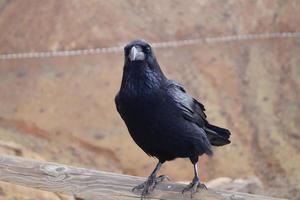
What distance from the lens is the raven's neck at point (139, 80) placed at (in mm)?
4304

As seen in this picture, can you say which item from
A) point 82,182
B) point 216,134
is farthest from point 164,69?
point 82,182

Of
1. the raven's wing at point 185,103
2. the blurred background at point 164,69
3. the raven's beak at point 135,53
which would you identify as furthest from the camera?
the blurred background at point 164,69

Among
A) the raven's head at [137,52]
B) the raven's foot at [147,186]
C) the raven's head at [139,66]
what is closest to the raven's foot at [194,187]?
the raven's foot at [147,186]

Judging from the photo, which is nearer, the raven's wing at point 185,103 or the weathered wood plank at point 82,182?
the weathered wood plank at point 82,182

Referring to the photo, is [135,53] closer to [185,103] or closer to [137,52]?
[137,52]

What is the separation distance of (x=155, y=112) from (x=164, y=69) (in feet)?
16.0

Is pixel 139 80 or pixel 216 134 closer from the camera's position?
pixel 139 80

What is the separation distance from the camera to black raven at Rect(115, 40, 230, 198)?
14.1 feet

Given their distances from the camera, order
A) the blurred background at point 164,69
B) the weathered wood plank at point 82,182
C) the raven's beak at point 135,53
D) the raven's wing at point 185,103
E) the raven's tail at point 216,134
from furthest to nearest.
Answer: the blurred background at point 164,69 → the raven's tail at point 216,134 → the raven's wing at point 185,103 → the weathered wood plank at point 82,182 → the raven's beak at point 135,53

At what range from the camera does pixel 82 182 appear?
4562mm

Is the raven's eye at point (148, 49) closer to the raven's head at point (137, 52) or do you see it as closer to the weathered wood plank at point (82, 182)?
the raven's head at point (137, 52)

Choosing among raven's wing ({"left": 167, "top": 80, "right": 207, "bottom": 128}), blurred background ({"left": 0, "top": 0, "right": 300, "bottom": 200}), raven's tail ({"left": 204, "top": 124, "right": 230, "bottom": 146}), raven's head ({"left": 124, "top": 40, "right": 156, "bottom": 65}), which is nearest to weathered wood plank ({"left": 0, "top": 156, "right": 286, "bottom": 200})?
raven's wing ({"left": 167, "top": 80, "right": 207, "bottom": 128})

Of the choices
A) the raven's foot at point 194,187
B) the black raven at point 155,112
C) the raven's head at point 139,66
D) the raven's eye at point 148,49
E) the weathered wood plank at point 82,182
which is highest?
the raven's eye at point 148,49

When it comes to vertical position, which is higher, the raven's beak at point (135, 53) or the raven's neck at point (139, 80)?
the raven's beak at point (135, 53)
